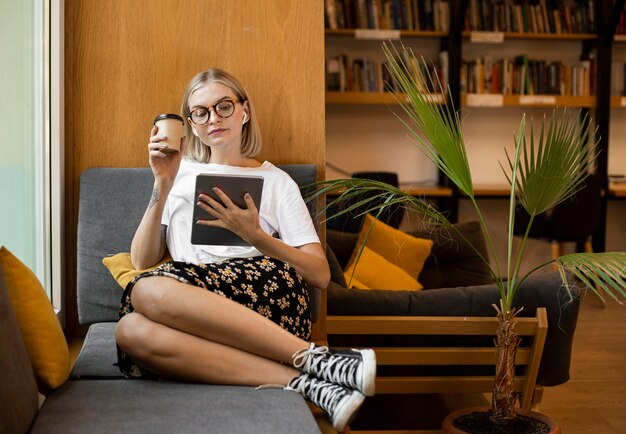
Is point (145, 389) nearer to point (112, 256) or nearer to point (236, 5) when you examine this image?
point (112, 256)

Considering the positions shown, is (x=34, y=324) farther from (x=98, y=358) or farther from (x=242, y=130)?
(x=242, y=130)

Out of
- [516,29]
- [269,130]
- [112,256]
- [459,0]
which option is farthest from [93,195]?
[516,29]

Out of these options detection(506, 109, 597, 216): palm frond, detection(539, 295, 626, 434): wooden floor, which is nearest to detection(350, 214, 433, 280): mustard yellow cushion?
detection(539, 295, 626, 434): wooden floor

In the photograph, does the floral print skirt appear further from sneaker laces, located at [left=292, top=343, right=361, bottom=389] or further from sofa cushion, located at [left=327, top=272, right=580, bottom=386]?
sofa cushion, located at [left=327, top=272, right=580, bottom=386]

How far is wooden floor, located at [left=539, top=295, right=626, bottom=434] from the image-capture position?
288cm

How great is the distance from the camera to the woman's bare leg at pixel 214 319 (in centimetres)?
185

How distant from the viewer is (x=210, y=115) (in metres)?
2.36

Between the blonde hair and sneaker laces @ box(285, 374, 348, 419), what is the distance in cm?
87

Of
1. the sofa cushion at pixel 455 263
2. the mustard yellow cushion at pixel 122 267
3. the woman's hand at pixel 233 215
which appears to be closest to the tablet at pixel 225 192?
the woman's hand at pixel 233 215

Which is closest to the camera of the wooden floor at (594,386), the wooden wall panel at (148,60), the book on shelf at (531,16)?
the wooden wall panel at (148,60)

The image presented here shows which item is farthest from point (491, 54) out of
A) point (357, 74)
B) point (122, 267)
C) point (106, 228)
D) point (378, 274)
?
point (122, 267)

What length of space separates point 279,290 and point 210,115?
589 millimetres

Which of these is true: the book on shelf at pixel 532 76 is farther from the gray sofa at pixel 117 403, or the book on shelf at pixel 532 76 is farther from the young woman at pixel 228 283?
the gray sofa at pixel 117 403

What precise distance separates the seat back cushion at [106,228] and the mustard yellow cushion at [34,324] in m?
0.63
